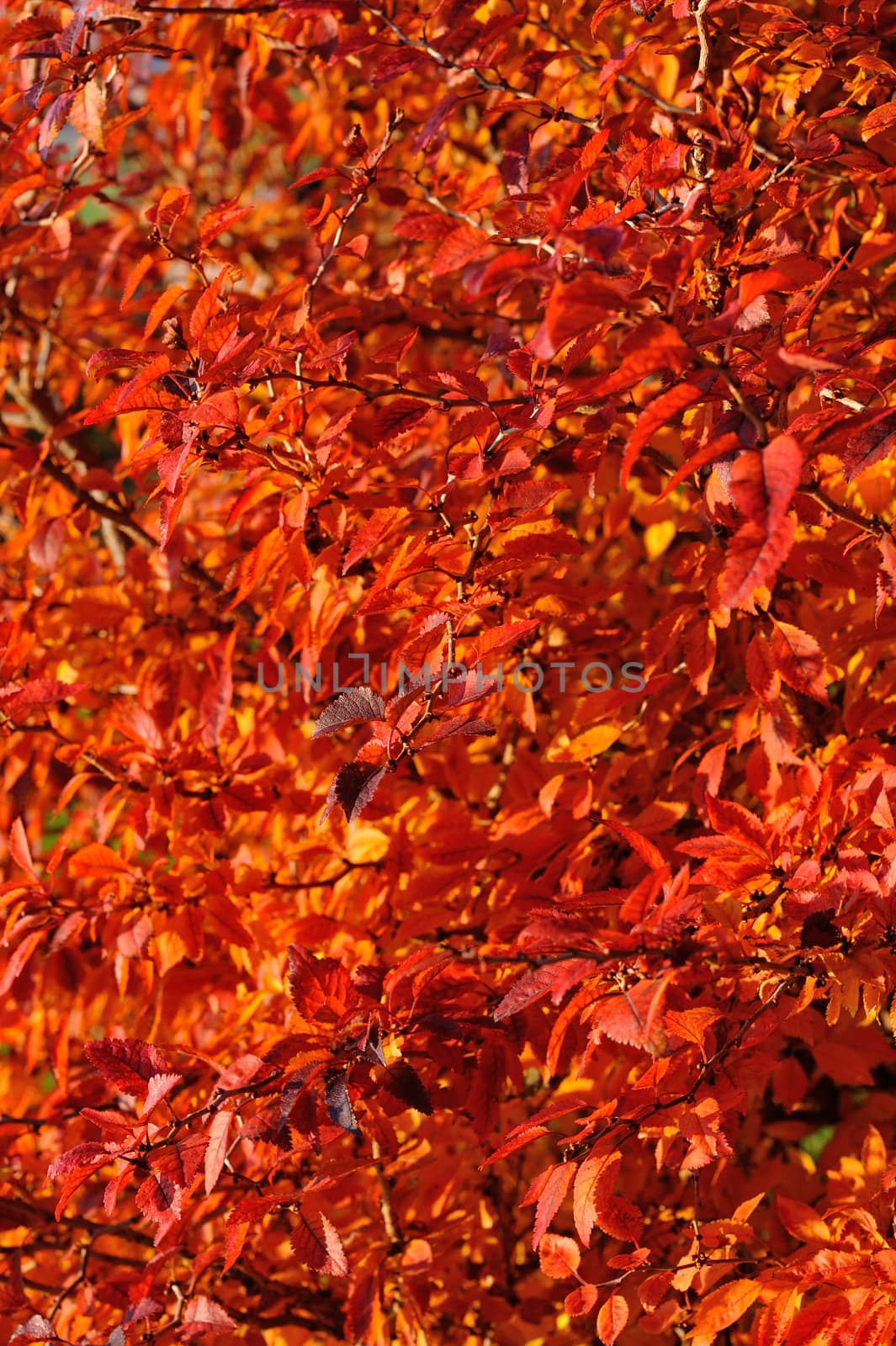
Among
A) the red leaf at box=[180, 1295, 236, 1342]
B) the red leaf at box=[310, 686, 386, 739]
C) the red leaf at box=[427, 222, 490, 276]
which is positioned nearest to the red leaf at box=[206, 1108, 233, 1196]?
the red leaf at box=[180, 1295, 236, 1342]

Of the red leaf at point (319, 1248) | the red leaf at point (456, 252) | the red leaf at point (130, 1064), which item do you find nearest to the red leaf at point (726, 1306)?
the red leaf at point (319, 1248)

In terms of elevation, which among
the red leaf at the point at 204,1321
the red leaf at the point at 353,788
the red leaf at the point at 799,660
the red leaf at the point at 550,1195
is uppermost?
the red leaf at the point at 353,788

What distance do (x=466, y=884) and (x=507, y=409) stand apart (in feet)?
2.22

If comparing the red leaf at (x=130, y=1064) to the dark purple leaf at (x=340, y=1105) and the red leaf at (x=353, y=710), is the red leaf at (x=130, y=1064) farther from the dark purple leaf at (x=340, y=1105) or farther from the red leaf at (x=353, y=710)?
the red leaf at (x=353, y=710)

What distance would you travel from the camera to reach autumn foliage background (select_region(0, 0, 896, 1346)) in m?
Result: 1.20

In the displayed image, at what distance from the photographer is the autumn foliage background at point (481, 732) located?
120 centimetres

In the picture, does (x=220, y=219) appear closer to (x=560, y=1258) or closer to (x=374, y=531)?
(x=374, y=531)

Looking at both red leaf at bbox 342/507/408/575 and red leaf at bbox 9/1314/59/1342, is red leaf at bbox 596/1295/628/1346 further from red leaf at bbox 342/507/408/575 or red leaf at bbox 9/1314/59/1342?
red leaf at bbox 342/507/408/575

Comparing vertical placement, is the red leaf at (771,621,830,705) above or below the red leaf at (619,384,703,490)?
below

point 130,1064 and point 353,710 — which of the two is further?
point 130,1064

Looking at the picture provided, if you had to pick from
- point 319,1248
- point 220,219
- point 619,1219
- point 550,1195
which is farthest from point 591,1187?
point 220,219

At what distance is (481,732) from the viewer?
1.17 metres

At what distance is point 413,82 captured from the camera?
2744mm

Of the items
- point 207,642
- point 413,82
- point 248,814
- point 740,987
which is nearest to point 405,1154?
point 248,814
